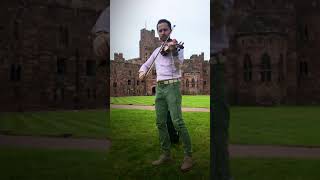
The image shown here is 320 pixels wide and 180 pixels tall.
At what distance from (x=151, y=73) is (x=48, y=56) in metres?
30.5

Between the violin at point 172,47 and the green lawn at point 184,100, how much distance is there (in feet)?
1.93

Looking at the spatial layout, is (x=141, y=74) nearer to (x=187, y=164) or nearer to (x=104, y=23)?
(x=104, y=23)

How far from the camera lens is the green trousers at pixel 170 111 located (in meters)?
5.40

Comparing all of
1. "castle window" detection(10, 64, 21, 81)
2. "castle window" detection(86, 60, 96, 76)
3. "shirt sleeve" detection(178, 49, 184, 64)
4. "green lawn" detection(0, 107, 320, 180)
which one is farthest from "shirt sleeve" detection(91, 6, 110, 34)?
"castle window" detection(86, 60, 96, 76)

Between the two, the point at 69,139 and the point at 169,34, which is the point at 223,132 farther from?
the point at 69,139

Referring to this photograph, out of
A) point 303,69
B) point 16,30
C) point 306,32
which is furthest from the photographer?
point 303,69

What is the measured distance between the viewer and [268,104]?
3341cm

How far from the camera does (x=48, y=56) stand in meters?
34.8

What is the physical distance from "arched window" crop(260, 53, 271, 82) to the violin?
29339mm

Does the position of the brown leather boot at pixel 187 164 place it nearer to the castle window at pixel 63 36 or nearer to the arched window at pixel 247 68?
the arched window at pixel 247 68

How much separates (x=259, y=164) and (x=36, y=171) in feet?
15.5

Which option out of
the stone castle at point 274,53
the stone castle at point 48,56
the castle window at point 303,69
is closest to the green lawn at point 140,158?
the stone castle at point 48,56

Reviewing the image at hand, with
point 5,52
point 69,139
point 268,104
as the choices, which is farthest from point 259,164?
point 5,52

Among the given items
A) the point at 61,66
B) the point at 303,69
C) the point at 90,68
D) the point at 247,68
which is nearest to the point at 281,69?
the point at 247,68
